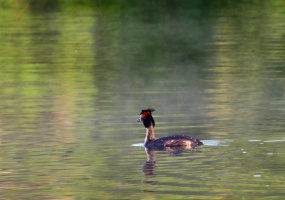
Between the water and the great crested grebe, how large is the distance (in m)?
0.17

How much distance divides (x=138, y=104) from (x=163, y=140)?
13.7 ft

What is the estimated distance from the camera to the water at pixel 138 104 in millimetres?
12148

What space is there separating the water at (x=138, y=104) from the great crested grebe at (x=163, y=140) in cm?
17

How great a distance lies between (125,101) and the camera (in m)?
19.4

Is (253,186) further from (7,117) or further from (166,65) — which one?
(166,65)

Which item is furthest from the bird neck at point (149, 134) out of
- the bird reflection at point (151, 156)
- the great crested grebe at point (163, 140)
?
the bird reflection at point (151, 156)

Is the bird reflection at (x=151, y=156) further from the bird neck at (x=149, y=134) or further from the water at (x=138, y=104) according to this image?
the bird neck at (x=149, y=134)

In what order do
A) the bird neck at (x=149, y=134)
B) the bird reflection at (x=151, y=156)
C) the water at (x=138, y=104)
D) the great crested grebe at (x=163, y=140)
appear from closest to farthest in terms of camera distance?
the water at (x=138, y=104)
the bird reflection at (x=151, y=156)
the great crested grebe at (x=163, y=140)
the bird neck at (x=149, y=134)

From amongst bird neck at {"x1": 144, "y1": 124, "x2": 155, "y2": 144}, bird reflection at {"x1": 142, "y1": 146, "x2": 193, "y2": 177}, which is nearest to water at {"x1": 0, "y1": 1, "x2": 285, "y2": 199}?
bird reflection at {"x1": 142, "y1": 146, "x2": 193, "y2": 177}

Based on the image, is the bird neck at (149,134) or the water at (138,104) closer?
the water at (138,104)

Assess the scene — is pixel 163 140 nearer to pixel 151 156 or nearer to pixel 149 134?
pixel 149 134

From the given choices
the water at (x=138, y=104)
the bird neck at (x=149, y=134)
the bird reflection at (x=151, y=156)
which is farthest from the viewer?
the bird neck at (x=149, y=134)

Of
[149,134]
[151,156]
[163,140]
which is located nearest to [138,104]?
[149,134]

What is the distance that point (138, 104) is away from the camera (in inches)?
749
